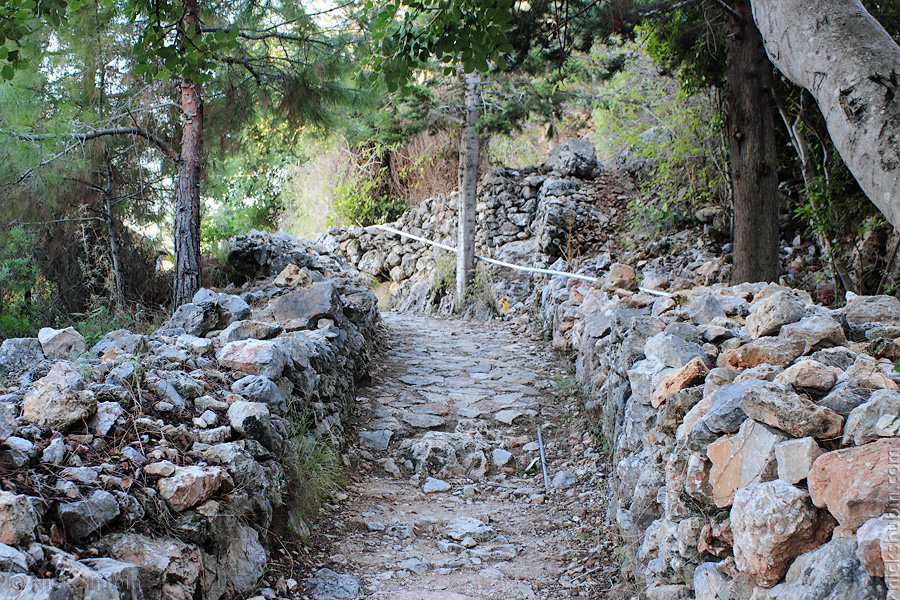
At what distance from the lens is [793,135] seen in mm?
5816

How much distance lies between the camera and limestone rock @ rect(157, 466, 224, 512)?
2387 millimetres

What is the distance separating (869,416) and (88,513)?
7.99 ft

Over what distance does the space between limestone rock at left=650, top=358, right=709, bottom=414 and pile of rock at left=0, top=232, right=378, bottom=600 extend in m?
1.89

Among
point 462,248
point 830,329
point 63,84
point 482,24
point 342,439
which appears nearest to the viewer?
point 830,329

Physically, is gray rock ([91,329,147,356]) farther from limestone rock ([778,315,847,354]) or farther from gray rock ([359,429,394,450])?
limestone rock ([778,315,847,354])

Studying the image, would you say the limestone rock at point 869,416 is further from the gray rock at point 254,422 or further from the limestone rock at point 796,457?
the gray rock at point 254,422

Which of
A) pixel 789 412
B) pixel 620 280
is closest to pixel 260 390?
pixel 789 412

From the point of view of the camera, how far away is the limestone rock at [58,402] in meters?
2.42

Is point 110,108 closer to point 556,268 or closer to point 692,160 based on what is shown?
point 556,268

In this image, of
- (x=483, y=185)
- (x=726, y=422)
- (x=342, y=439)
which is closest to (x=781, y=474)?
(x=726, y=422)

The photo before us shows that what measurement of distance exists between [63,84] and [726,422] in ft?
22.4

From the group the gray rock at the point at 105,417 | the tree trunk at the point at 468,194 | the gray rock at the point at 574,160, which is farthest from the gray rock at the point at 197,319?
the gray rock at the point at 574,160

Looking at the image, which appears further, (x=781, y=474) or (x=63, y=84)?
(x=63, y=84)

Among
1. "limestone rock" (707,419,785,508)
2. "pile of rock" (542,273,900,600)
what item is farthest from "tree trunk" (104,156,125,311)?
"limestone rock" (707,419,785,508)
